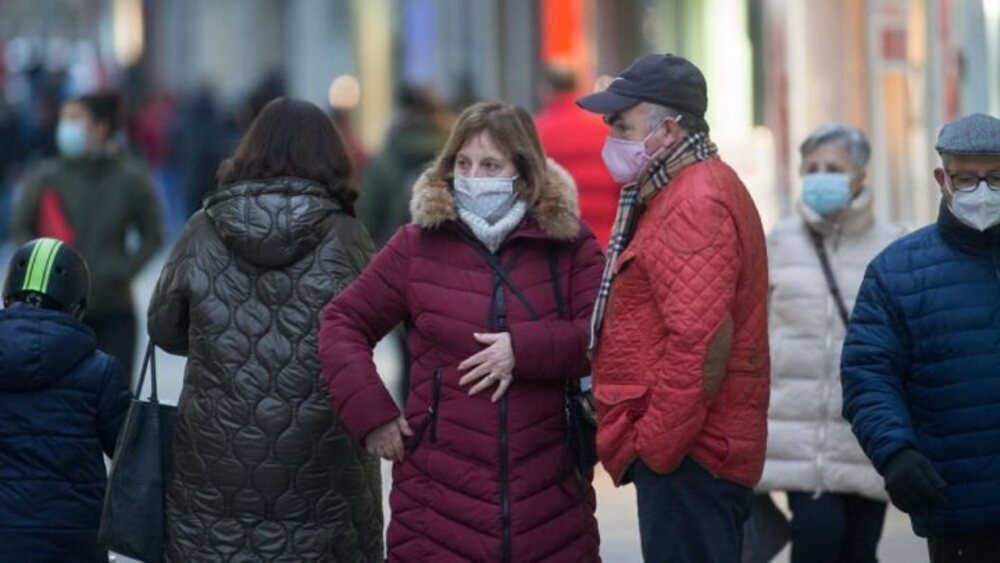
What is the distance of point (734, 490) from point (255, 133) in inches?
70.8

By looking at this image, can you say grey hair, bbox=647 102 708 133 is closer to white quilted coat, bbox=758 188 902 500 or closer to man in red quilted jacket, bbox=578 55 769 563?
man in red quilted jacket, bbox=578 55 769 563

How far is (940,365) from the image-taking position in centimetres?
673

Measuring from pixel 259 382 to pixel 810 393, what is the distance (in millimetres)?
1855

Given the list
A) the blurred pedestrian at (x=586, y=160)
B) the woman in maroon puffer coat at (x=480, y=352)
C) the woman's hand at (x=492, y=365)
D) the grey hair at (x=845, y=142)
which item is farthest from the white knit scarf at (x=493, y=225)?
the blurred pedestrian at (x=586, y=160)

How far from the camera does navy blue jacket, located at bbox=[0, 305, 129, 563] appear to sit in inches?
300

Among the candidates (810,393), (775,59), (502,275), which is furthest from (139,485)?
(775,59)

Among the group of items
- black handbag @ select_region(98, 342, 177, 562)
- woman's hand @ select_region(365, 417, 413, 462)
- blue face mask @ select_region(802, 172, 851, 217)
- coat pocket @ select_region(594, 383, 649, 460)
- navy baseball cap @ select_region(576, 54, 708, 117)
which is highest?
navy baseball cap @ select_region(576, 54, 708, 117)

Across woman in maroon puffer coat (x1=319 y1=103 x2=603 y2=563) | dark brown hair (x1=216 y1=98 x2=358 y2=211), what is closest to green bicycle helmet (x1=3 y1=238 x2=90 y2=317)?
dark brown hair (x1=216 y1=98 x2=358 y2=211)

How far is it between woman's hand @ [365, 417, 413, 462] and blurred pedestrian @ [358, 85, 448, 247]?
20.8ft

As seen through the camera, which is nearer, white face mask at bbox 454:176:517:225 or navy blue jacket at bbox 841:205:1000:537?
navy blue jacket at bbox 841:205:1000:537

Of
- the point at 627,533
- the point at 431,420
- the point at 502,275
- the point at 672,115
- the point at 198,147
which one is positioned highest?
the point at 672,115

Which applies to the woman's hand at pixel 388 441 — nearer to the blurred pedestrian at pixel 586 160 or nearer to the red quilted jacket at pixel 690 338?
the red quilted jacket at pixel 690 338

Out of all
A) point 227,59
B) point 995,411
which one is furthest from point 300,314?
point 227,59

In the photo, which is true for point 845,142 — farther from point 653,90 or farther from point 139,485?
point 139,485
